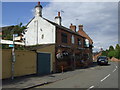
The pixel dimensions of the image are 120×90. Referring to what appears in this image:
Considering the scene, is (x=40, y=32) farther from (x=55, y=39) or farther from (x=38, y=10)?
(x=38, y=10)

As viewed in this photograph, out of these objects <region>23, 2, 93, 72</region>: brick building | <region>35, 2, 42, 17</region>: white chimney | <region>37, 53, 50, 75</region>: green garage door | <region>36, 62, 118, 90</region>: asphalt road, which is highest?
<region>35, 2, 42, 17</region>: white chimney

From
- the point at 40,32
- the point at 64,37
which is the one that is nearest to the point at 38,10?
the point at 40,32

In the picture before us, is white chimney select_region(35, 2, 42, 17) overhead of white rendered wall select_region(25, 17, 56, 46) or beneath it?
overhead

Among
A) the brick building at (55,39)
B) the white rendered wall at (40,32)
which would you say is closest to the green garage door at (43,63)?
the brick building at (55,39)

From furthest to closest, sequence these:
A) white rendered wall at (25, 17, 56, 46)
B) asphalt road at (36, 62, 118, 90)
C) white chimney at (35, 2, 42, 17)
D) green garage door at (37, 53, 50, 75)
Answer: white chimney at (35, 2, 42, 17), white rendered wall at (25, 17, 56, 46), green garage door at (37, 53, 50, 75), asphalt road at (36, 62, 118, 90)

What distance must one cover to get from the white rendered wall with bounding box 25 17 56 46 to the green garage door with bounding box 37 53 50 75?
3.83 meters

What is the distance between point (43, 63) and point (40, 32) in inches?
279

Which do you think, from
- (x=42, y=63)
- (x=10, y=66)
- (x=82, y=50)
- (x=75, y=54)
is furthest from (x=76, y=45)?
(x=10, y=66)

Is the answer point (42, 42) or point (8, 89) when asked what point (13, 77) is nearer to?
point (8, 89)

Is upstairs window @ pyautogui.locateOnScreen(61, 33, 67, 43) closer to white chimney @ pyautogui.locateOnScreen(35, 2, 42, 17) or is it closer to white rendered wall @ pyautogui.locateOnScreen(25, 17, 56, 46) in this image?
white rendered wall @ pyautogui.locateOnScreen(25, 17, 56, 46)

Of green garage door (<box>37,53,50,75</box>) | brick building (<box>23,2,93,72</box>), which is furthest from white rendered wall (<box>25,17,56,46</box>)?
green garage door (<box>37,53,50,75</box>)

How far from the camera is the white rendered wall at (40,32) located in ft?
73.3

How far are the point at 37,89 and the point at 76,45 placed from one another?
19.4 m

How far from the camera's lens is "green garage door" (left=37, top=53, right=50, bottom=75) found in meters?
17.2
